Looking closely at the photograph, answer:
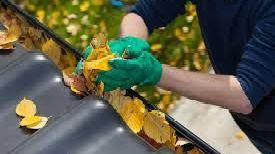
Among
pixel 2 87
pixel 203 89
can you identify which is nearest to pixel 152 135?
pixel 203 89

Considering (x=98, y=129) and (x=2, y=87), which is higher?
(x=2, y=87)

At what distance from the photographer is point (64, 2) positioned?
415cm

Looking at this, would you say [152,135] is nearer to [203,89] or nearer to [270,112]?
[203,89]

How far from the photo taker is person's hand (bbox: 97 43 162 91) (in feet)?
A: 5.30

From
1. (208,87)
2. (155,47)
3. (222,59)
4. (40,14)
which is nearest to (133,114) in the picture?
(208,87)

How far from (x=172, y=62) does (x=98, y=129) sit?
2380 millimetres

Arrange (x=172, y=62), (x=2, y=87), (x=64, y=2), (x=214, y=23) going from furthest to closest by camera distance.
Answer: (x=64, y=2)
(x=172, y=62)
(x=214, y=23)
(x=2, y=87)

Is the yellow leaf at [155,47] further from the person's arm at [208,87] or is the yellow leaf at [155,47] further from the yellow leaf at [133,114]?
the yellow leaf at [133,114]

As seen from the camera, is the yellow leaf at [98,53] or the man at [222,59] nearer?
the yellow leaf at [98,53]

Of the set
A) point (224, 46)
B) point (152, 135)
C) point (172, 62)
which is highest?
point (224, 46)

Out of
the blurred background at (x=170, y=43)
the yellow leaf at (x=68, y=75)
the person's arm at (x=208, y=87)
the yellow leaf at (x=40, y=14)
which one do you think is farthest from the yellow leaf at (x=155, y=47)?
the yellow leaf at (x=68, y=75)

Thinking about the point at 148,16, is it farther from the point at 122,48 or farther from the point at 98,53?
the point at 98,53

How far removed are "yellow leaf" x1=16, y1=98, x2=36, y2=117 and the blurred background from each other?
6.48ft

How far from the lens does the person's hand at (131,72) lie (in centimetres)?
161
